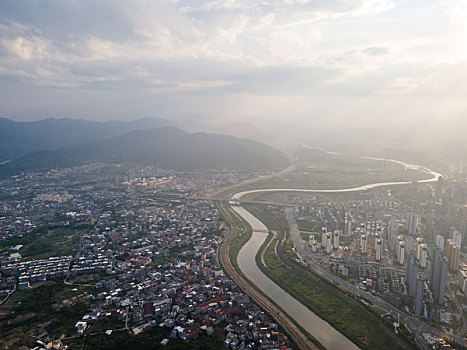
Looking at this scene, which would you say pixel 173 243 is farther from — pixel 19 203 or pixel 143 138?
pixel 143 138

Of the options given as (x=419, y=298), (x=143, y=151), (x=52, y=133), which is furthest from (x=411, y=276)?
(x=52, y=133)

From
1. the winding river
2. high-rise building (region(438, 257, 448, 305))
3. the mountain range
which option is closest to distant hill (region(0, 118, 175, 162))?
the mountain range

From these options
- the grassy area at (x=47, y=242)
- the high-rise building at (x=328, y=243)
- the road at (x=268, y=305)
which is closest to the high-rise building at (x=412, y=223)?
the high-rise building at (x=328, y=243)

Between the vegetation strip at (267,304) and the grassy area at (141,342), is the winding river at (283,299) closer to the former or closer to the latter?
the vegetation strip at (267,304)

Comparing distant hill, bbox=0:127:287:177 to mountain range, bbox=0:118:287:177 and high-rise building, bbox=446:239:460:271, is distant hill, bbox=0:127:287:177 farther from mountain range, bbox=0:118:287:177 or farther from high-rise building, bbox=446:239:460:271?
high-rise building, bbox=446:239:460:271

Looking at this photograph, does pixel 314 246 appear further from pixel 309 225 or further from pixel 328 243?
pixel 309 225

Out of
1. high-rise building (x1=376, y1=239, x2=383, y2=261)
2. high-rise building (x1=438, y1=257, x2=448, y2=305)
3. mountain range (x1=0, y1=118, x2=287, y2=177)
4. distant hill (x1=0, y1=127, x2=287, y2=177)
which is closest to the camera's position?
high-rise building (x1=438, y1=257, x2=448, y2=305)
